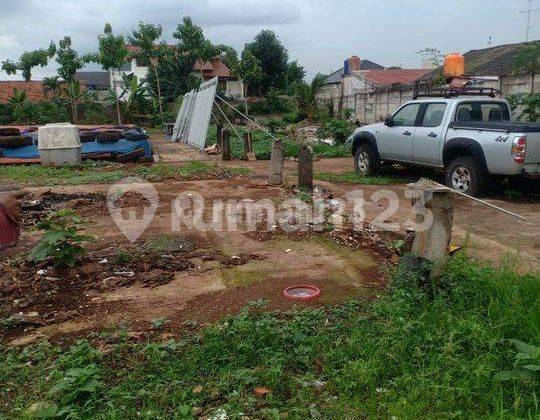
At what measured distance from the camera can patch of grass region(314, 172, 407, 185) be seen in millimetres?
10309

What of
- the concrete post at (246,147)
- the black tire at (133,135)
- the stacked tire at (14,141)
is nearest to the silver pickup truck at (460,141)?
the concrete post at (246,147)

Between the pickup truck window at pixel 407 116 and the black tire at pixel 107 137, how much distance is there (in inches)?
318

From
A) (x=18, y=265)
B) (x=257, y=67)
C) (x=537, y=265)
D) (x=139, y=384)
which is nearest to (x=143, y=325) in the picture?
(x=139, y=384)

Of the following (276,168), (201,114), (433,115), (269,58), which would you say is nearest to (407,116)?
(433,115)

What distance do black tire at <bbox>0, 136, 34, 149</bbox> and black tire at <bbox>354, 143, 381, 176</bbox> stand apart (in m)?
9.29

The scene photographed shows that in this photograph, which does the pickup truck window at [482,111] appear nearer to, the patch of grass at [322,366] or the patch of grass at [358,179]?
the patch of grass at [358,179]

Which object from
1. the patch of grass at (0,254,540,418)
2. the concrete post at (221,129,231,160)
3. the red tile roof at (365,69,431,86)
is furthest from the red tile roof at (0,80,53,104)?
the patch of grass at (0,254,540,418)

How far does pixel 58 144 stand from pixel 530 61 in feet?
42.2

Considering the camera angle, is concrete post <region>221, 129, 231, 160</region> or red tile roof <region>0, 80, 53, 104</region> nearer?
concrete post <region>221, 129, 231, 160</region>

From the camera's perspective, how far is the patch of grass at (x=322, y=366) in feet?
9.18

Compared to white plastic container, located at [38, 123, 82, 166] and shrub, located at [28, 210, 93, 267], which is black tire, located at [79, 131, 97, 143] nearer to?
white plastic container, located at [38, 123, 82, 166]

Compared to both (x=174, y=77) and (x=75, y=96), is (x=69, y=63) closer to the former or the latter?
(x=75, y=96)

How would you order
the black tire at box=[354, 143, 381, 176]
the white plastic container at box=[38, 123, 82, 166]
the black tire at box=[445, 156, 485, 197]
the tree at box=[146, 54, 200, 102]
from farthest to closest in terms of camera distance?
1. the tree at box=[146, 54, 200, 102]
2. the white plastic container at box=[38, 123, 82, 166]
3. the black tire at box=[354, 143, 381, 176]
4. the black tire at box=[445, 156, 485, 197]

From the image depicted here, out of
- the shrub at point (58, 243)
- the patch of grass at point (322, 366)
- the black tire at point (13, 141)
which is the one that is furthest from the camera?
the black tire at point (13, 141)
